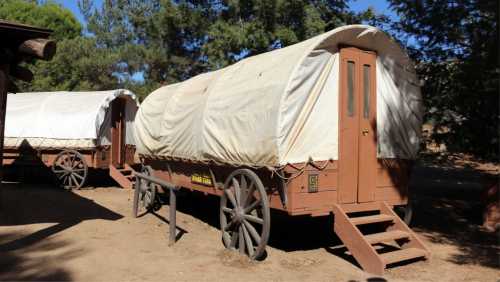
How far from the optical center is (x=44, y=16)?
2936 cm

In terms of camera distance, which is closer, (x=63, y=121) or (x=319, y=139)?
(x=319, y=139)

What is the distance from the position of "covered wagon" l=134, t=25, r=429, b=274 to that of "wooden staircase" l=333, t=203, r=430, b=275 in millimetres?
15

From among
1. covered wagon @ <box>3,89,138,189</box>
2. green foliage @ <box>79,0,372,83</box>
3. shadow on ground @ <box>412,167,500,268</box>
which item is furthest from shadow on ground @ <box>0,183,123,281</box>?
green foliage @ <box>79,0,372,83</box>

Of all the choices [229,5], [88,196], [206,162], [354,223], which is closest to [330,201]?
[354,223]

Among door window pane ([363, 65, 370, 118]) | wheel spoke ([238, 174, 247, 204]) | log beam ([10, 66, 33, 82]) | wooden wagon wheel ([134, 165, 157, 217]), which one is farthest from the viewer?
wooden wagon wheel ([134, 165, 157, 217])

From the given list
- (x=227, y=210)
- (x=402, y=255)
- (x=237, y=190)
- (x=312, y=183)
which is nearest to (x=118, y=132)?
(x=227, y=210)

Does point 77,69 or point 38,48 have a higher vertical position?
point 77,69

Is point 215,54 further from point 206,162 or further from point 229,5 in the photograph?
point 206,162

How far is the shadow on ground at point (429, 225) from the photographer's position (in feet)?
21.6

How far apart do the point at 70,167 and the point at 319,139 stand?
9.43 meters

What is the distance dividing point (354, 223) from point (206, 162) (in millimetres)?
2565

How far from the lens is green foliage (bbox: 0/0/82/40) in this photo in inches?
1115

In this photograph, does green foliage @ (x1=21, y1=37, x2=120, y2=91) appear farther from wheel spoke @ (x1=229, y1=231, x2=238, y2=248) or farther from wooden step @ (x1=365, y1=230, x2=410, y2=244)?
wooden step @ (x1=365, y1=230, x2=410, y2=244)

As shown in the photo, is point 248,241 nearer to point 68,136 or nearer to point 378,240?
point 378,240
